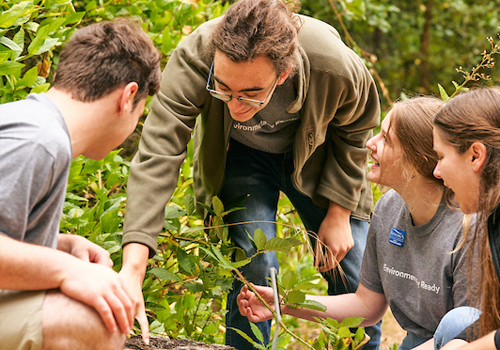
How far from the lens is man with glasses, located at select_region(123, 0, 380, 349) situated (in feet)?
6.09

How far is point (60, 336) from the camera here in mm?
→ 1300

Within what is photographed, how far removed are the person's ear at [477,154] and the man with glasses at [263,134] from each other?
0.64 m

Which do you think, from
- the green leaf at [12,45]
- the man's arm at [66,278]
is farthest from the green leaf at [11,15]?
the man's arm at [66,278]

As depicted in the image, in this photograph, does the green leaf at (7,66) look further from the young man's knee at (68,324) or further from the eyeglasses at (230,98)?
the young man's knee at (68,324)

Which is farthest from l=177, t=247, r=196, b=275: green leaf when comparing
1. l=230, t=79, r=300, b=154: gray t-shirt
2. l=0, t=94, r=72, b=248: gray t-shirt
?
l=0, t=94, r=72, b=248: gray t-shirt

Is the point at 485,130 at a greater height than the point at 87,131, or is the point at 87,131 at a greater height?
the point at 485,130

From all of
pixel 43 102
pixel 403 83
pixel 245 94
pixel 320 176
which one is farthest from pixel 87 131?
pixel 403 83

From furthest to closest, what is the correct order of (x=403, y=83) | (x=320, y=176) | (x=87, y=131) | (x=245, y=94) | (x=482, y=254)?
(x=403, y=83)
(x=320, y=176)
(x=245, y=94)
(x=482, y=254)
(x=87, y=131)

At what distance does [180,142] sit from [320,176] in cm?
84

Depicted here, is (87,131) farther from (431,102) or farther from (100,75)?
(431,102)

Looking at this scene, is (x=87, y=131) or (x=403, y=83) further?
(x=403, y=83)

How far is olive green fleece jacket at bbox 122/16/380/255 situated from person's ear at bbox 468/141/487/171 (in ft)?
2.08

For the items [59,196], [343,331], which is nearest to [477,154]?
[343,331]

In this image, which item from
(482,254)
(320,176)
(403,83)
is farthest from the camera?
(403,83)
